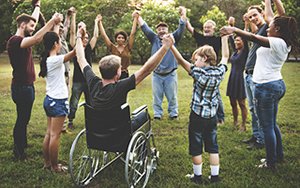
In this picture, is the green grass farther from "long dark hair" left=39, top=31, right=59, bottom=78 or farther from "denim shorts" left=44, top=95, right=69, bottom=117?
"long dark hair" left=39, top=31, right=59, bottom=78

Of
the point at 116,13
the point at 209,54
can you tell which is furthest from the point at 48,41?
the point at 116,13

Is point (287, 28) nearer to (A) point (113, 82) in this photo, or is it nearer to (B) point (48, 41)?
(A) point (113, 82)

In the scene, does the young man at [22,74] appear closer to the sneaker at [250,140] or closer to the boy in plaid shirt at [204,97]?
the boy in plaid shirt at [204,97]

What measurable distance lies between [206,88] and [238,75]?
225 centimetres

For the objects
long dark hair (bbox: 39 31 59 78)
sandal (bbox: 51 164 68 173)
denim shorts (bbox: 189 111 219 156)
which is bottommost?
sandal (bbox: 51 164 68 173)

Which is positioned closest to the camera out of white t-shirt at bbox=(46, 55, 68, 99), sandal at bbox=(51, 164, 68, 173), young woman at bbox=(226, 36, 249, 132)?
white t-shirt at bbox=(46, 55, 68, 99)

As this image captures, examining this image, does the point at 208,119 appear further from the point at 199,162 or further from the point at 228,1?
the point at 228,1

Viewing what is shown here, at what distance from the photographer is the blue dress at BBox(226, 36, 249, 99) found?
525 centimetres

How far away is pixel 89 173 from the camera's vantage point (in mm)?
3592

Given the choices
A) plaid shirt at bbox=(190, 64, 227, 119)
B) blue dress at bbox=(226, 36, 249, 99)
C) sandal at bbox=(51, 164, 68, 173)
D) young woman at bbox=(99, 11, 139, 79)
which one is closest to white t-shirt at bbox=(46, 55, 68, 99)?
sandal at bbox=(51, 164, 68, 173)

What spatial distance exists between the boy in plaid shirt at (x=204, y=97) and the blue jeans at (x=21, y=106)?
5.98ft

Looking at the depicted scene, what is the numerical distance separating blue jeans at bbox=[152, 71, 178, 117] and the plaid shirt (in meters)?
3.00

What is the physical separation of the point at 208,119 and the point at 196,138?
0.22 m

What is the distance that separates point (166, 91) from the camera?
6449mm
